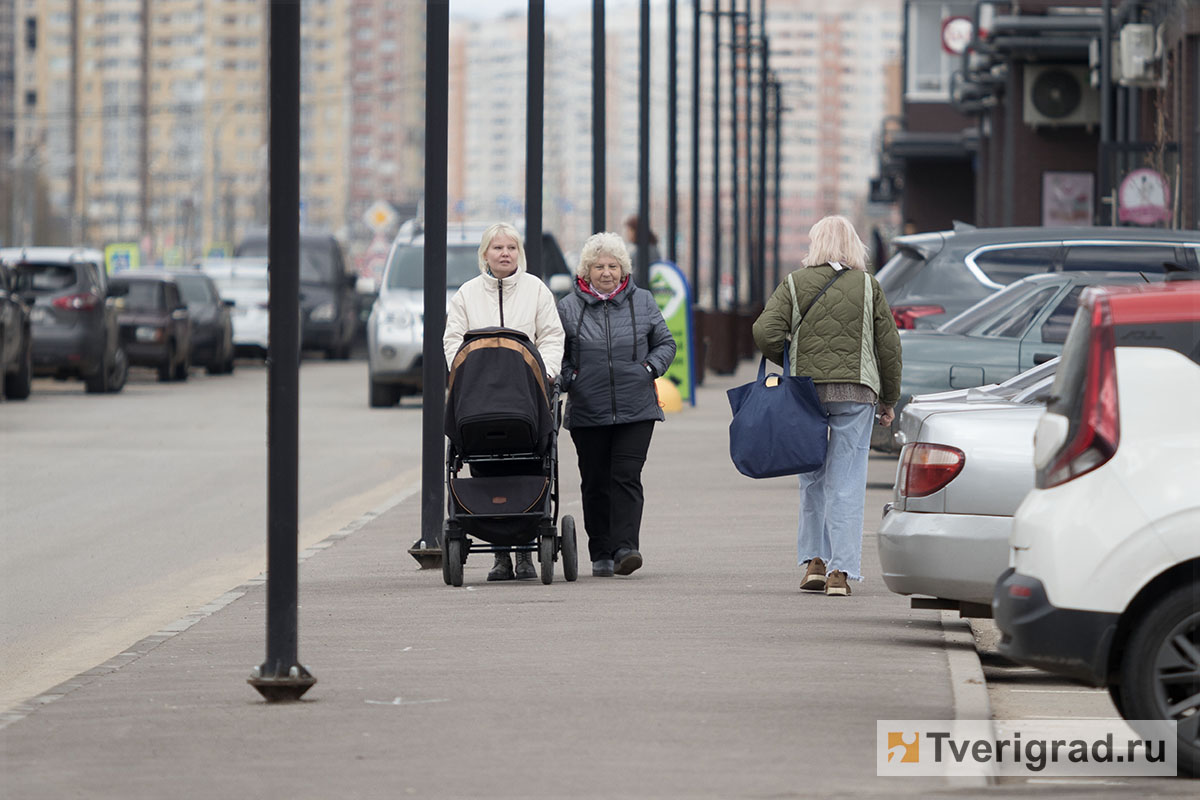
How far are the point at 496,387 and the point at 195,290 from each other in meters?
29.2

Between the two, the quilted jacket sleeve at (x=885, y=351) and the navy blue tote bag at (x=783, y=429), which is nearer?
the navy blue tote bag at (x=783, y=429)

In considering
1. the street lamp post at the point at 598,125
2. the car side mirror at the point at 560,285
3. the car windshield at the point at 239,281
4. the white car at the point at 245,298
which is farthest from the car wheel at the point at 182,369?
the street lamp post at the point at 598,125

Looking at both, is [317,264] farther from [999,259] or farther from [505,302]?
[505,302]

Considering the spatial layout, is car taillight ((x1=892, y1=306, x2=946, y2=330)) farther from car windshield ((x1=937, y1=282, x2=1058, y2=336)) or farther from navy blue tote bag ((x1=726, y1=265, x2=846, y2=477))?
navy blue tote bag ((x1=726, y1=265, x2=846, y2=477))

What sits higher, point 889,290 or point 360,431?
point 889,290

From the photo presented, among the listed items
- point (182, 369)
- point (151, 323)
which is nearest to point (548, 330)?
point (151, 323)

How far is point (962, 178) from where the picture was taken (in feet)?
216

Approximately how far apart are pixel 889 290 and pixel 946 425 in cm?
904

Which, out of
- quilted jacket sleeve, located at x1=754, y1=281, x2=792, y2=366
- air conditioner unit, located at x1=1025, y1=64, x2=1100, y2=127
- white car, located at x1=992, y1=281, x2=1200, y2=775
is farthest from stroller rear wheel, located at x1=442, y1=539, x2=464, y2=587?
air conditioner unit, located at x1=1025, y1=64, x2=1100, y2=127

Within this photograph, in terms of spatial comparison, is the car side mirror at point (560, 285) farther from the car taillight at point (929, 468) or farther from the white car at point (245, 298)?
the car taillight at point (929, 468)

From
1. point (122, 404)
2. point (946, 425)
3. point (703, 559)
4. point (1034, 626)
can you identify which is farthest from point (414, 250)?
point (1034, 626)

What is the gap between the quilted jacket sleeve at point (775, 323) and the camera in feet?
35.6

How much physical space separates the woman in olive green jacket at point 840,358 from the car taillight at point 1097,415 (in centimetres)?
386

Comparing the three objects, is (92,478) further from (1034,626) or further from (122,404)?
(1034,626)
